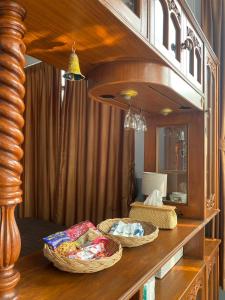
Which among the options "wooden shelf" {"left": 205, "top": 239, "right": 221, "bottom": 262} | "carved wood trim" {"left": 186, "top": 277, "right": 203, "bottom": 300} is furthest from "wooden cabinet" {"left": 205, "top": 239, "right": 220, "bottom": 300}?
"carved wood trim" {"left": 186, "top": 277, "right": 203, "bottom": 300}

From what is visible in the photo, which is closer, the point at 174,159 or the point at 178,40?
the point at 178,40

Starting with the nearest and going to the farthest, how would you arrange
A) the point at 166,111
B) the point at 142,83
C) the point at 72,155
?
1. the point at 142,83
2. the point at 166,111
3. the point at 72,155

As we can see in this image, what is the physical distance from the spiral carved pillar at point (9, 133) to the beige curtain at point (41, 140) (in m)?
2.37

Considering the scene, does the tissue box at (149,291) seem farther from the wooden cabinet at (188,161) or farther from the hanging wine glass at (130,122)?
the hanging wine glass at (130,122)

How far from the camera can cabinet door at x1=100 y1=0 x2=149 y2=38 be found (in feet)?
2.54

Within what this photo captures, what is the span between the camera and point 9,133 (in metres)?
0.66

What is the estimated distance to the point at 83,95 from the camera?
2766 millimetres

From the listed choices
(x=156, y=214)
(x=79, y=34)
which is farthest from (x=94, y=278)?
(x=79, y=34)

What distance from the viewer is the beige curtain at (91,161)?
2.42m

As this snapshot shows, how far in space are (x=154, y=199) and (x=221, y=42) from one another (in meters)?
1.56

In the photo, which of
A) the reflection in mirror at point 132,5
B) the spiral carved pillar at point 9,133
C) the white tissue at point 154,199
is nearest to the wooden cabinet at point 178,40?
the reflection in mirror at point 132,5

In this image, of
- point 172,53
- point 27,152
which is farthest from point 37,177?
point 172,53

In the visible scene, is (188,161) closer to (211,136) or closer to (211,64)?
(211,136)

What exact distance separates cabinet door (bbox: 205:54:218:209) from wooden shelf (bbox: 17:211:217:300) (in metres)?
0.87
